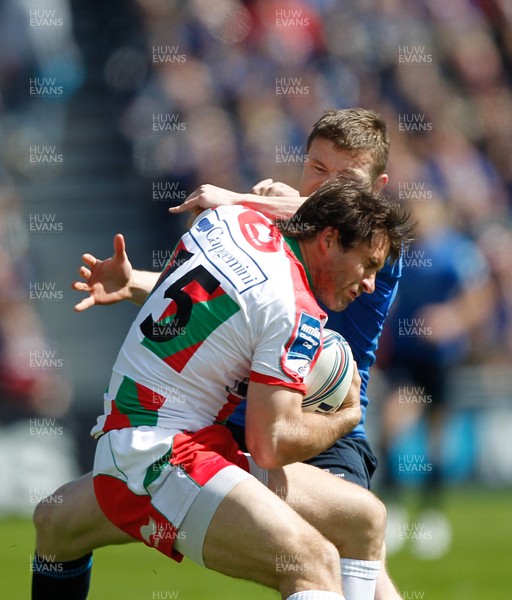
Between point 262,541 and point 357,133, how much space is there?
2120 mm

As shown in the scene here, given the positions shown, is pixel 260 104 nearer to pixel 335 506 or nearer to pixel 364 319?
pixel 364 319

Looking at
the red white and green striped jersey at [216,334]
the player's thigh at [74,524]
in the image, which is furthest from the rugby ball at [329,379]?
the player's thigh at [74,524]

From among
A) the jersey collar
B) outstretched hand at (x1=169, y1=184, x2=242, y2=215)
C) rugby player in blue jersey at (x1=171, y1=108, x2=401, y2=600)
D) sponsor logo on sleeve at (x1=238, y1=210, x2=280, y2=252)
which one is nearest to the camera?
sponsor logo on sleeve at (x1=238, y1=210, x2=280, y2=252)

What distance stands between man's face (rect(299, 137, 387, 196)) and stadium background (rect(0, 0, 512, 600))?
4704 mm

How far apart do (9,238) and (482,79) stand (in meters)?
5.22

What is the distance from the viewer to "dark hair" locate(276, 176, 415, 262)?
12.8 feet

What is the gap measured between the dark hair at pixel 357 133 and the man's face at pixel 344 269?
3.10ft

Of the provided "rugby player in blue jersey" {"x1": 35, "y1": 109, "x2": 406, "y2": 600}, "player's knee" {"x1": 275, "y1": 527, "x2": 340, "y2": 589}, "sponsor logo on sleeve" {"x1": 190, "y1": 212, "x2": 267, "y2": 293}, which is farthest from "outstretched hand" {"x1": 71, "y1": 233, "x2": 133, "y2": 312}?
"player's knee" {"x1": 275, "y1": 527, "x2": 340, "y2": 589}

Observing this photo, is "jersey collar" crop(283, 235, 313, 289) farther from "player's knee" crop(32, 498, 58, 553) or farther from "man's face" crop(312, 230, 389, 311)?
"player's knee" crop(32, 498, 58, 553)

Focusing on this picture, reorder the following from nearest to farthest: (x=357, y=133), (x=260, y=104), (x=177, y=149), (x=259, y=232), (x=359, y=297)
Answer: (x=259, y=232) → (x=359, y=297) → (x=357, y=133) → (x=177, y=149) → (x=260, y=104)

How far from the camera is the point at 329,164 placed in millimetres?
4875

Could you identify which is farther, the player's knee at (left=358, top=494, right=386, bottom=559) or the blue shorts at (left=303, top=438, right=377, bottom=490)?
the blue shorts at (left=303, top=438, right=377, bottom=490)

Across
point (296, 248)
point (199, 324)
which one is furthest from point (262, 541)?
point (296, 248)

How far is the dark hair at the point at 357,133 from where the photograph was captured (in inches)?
192
